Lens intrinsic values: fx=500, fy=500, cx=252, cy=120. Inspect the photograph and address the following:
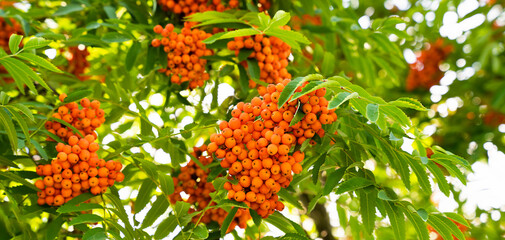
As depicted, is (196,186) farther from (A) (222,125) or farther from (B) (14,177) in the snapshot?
(B) (14,177)

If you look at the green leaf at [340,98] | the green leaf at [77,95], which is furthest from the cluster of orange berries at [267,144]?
the green leaf at [77,95]

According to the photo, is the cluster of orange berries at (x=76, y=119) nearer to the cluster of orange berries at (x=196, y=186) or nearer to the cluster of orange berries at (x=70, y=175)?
the cluster of orange berries at (x=70, y=175)

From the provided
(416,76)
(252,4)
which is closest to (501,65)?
(416,76)

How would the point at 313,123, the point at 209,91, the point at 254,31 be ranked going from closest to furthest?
the point at 313,123, the point at 254,31, the point at 209,91

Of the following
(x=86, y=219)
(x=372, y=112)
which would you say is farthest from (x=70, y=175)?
(x=372, y=112)

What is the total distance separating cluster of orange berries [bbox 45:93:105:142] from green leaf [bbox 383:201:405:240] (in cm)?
151

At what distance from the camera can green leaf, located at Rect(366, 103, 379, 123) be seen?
185 cm

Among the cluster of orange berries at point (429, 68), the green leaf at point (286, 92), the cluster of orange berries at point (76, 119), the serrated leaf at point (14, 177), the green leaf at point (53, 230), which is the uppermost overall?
the green leaf at point (286, 92)

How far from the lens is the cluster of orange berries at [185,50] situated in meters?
2.84

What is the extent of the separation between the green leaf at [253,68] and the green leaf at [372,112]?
36.0 inches

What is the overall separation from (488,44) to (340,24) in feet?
5.41

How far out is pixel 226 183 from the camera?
212cm

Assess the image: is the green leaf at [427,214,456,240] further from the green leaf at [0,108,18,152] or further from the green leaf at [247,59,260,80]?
the green leaf at [0,108,18,152]

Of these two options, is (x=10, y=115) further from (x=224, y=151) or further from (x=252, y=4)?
(x=252, y=4)
